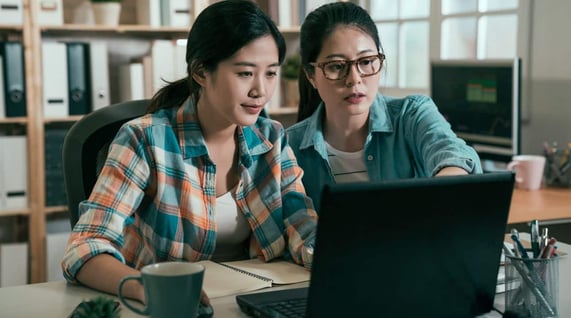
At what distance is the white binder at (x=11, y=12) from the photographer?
3068 millimetres

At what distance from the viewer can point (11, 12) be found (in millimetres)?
3076

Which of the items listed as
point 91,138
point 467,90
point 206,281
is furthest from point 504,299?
point 467,90

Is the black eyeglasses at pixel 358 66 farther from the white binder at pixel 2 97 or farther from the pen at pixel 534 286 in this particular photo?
the white binder at pixel 2 97

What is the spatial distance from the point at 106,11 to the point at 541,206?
189cm

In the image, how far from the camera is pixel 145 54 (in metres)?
3.51

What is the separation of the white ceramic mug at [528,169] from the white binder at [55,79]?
1774 mm

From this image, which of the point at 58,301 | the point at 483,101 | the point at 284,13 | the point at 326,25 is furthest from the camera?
the point at 284,13

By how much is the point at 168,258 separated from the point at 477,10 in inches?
83.2

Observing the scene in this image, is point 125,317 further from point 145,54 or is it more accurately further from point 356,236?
point 145,54

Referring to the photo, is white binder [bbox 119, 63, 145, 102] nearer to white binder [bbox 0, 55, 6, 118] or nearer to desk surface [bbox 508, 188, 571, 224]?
white binder [bbox 0, 55, 6, 118]

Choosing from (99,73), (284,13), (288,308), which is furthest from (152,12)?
(288,308)

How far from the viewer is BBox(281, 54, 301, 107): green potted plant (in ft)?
11.4

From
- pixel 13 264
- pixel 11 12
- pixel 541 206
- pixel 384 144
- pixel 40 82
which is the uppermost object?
pixel 11 12

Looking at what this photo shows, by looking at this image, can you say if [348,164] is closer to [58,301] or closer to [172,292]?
[58,301]
